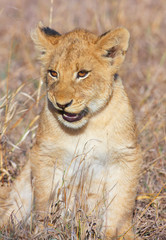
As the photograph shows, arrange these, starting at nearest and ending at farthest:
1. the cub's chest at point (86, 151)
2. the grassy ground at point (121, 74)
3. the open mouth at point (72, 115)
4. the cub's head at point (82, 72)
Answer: the cub's head at point (82, 72) → the open mouth at point (72, 115) → the cub's chest at point (86, 151) → the grassy ground at point (121, 74)

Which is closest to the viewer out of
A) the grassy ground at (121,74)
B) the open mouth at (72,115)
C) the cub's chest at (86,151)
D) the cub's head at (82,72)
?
the cub's head at (82,72)

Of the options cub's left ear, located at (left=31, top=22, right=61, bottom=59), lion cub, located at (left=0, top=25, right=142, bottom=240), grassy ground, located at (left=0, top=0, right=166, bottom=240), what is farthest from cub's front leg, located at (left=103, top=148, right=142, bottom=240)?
cub's left ear, located at (left=31, top=22, right=61, bottom=59)

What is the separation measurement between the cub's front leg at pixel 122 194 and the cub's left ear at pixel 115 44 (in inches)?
30.7

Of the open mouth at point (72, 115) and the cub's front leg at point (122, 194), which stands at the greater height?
the open mouth at point (72, 115)

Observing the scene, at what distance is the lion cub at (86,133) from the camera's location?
3051 mm

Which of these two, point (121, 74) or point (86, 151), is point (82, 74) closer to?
point (86, 151)

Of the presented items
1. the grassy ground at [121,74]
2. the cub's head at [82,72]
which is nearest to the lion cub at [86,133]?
the cub's head at [82,72]

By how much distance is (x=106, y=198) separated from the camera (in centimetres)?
338

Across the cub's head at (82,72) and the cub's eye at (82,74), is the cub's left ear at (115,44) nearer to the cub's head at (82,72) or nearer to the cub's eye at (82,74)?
the cub's head at (82,72)

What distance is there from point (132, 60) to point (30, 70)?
165 cm

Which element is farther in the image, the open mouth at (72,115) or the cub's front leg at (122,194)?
the cub's front leg at (122,194)

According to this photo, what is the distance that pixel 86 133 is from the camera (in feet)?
10.9

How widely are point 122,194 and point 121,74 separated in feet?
9.53

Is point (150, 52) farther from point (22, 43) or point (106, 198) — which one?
point (106, 198)
